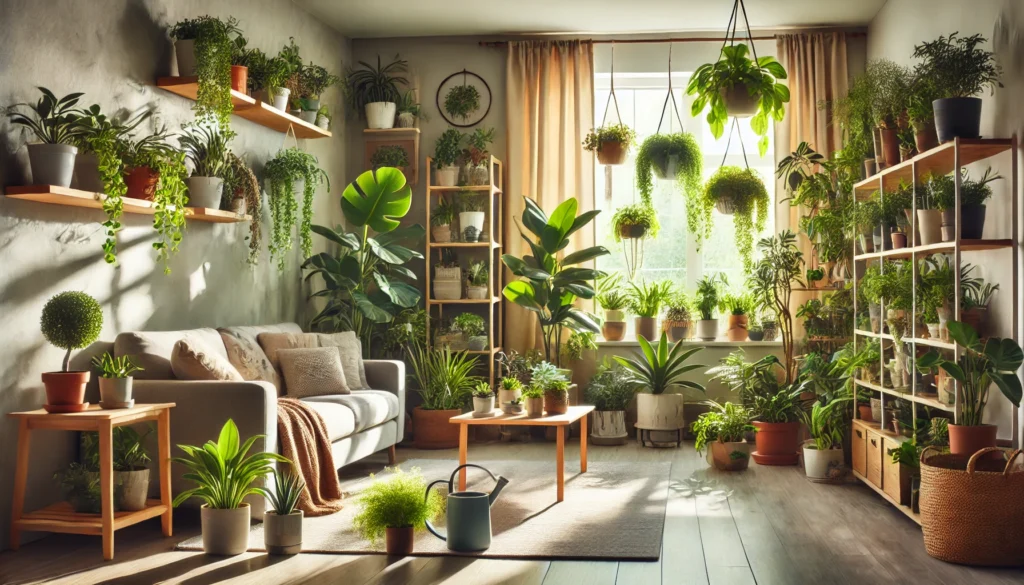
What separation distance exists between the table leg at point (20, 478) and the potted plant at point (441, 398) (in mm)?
3333

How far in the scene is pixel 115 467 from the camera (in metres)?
4.34

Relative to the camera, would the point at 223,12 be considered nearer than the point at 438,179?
Yes

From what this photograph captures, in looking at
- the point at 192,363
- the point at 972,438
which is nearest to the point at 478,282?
the point at 192,363

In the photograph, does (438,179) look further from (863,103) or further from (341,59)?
(863,103)

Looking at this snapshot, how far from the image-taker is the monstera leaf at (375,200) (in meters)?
6.75

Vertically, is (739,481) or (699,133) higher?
(699,133)

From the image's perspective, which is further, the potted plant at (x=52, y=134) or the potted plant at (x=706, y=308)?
the potted plant at (x=706, y=308)

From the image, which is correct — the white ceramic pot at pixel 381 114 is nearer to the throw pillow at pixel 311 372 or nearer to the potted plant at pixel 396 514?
the throw pillow at pixel 311 372

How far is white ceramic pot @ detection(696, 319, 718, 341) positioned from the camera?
7.64 metres

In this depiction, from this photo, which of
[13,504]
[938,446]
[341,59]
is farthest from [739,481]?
[341,59]

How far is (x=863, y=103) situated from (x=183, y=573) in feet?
13.9

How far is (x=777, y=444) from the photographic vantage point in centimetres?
638

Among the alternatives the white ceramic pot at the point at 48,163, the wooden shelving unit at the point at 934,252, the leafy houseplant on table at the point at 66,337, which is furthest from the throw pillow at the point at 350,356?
the wooden shelving unit at the point at 934,252

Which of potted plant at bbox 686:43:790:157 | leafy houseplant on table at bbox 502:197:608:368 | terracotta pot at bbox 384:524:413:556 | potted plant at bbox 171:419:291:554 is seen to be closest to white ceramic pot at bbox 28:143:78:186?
potted plant at bbox 171:419:291:554
